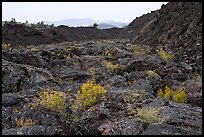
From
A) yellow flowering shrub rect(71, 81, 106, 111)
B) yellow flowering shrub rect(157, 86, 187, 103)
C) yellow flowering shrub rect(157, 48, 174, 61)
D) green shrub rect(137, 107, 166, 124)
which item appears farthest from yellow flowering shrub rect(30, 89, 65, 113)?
yellow flowering shrub rect(157, 48, 174, 61)

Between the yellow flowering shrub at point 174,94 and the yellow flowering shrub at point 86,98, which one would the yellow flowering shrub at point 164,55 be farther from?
the yellow flowering shrub at point 86,98

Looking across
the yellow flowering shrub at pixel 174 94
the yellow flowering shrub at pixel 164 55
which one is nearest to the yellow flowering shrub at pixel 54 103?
the yellow flowering shrub at pixel 174 94

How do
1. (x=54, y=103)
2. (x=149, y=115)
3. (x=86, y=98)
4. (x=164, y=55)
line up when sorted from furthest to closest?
(x=164, y=55) < (x=86, y=98) < (x=54, y=103) < (x=149, y=115)

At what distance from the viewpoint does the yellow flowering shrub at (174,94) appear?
36.5 ft

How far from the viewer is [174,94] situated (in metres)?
11.5

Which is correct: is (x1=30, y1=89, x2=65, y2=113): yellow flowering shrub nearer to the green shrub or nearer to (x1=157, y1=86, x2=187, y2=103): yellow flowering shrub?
the green shrub

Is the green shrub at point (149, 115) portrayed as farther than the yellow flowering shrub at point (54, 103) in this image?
No

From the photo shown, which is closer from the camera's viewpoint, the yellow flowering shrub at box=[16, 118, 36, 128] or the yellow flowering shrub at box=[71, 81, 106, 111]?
the yellow flowering shrub at box=[16, 118, 36, 128]

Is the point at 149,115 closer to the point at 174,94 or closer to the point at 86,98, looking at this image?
the point at 86,98

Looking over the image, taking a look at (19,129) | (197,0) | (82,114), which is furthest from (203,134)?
(197,0)

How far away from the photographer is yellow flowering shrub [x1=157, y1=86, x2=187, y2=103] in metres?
11.1

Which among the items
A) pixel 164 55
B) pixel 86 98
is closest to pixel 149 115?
pixel 86 98

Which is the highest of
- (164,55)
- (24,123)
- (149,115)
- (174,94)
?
(164,55)

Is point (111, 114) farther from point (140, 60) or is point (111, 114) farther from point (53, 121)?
point (140, 60)
